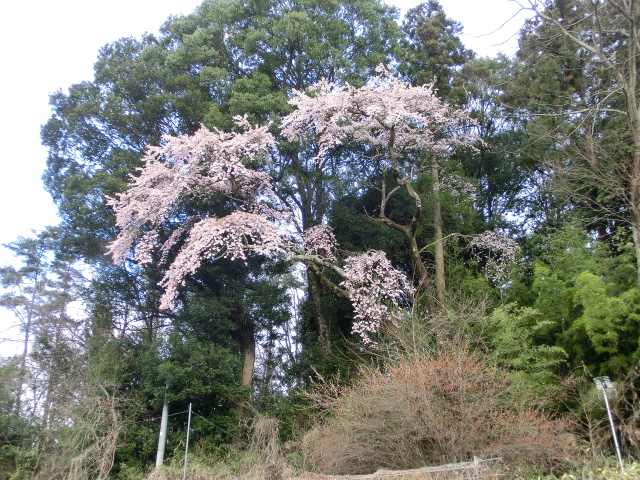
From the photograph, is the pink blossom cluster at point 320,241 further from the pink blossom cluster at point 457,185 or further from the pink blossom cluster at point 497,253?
the pink blossom cluster at point 497,253

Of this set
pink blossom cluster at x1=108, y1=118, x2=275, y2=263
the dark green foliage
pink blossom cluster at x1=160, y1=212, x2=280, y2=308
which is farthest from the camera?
the dark green foliage

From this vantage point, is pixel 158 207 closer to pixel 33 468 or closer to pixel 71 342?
pixel 71 342

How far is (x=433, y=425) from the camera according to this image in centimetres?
668

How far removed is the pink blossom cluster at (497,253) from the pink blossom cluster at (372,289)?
230cm

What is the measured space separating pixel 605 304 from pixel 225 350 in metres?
8.59

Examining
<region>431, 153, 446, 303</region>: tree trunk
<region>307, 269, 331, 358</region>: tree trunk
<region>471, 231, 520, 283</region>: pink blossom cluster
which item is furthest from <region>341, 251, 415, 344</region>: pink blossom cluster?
<region>471, 231, 520, 283</region>: pink blossom cluster

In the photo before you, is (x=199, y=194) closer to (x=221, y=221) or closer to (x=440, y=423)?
(x=221, y=221)

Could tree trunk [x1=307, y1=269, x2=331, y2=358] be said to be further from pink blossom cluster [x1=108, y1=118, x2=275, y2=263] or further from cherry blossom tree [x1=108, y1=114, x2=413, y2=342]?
pink blossom cluster [x1=108, y1=118, x2=275, y2=263]

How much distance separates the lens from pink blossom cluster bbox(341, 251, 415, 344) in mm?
11000

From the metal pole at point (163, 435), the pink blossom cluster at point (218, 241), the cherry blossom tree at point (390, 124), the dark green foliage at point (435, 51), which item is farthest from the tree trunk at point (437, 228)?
the metal pole at point (163, 435)

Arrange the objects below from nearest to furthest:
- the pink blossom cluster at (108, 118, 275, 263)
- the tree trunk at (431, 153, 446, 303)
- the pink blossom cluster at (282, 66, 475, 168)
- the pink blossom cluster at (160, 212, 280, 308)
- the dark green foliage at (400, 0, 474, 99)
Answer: the pink blossom cluster at (160, 212, 280, 308)
the pink blossom cluster at (282, 66, 475, 168)
the pink blossom cluster at (108, 118, 275, 263)
the tree trunk at (431, 153, 446, 303)
the dark green foliage at (400, 0, 474, 99)

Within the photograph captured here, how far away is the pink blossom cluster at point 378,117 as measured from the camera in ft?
36.7

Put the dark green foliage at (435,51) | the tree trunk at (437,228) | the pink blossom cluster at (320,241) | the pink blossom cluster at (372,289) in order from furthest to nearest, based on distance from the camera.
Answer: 1. the dark green foliage at (435,51)
2. the pink blossom cluster at (320,241)
3. the tree trunk at (437,228)
4. the pink blossom cluster at (372,289)

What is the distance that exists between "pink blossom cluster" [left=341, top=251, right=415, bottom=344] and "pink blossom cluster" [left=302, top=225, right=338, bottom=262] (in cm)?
113
